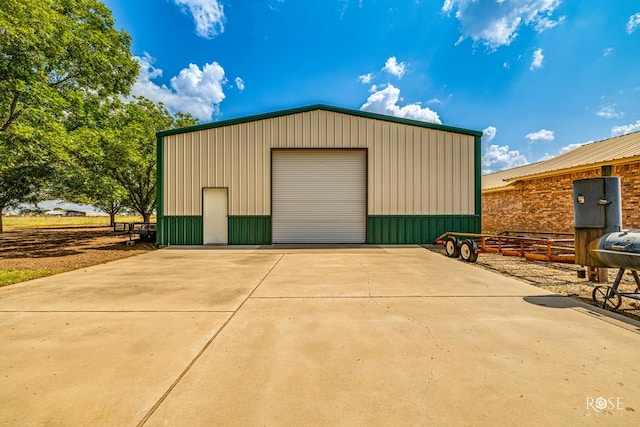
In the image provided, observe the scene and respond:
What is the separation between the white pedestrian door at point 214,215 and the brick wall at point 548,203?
15643 mm

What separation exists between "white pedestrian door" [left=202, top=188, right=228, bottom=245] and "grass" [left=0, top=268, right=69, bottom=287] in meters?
5.75

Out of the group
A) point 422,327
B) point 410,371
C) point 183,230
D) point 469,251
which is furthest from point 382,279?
point 183,230

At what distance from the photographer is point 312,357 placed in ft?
9.81

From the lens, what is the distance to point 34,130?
9.84 metres

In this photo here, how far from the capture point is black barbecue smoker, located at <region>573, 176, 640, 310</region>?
4.51 m

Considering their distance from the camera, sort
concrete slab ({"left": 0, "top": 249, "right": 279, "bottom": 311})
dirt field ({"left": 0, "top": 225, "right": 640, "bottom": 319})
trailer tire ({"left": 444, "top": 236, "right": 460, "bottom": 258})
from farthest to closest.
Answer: trailer tire ({"left": 444, "top": 236, "right": 460, "bottom": 258})
dirt field ({"left": 0, "top": 225, "right": 640, "bottom": 319})
concrete slab ({"left": 0, "top": 249, "right": 279, "bottom": 311})

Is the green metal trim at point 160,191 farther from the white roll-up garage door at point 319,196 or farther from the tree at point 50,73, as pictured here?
the white roll-up garage door at point 319,196

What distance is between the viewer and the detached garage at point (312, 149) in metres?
13.0

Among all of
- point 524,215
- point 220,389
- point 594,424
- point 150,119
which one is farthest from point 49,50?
point 524,215

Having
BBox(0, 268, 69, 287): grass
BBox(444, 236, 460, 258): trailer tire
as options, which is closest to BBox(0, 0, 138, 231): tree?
BBox(0, 268, 69, 287): grass

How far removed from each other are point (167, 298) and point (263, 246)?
776cm

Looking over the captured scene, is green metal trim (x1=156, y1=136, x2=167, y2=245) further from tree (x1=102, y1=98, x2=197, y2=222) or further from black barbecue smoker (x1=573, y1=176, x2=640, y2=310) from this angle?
black barbecue smoker (x1=573, y1=176, x2=640, y2=310)

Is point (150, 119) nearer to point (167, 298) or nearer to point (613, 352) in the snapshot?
point (167, 298)

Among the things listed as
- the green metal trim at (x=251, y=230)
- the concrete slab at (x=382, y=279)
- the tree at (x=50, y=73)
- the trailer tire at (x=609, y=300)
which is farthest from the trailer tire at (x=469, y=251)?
the tree at (x=50, y=73)
